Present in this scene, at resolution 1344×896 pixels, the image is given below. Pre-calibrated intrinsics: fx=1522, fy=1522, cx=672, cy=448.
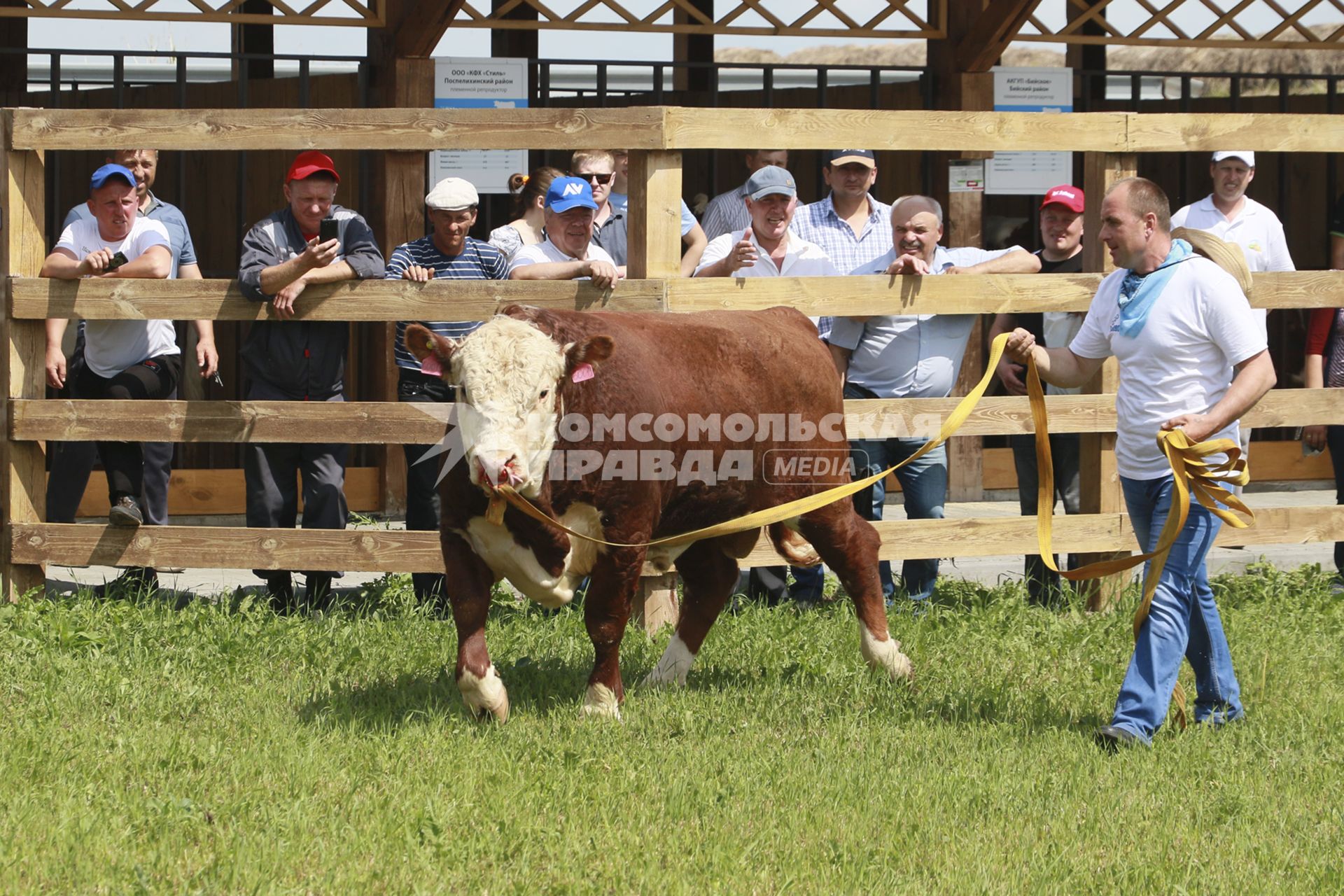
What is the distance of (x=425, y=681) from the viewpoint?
5.48m

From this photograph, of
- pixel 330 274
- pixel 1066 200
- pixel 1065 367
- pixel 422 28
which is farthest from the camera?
pixel 422 28

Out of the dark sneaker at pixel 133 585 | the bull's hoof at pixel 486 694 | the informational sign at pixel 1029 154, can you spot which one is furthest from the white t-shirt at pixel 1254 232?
the dark sneaker at pixel 133 585

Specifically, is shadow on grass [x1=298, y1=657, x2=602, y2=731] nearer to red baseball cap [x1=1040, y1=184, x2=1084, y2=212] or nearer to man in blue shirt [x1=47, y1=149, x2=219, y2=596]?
man in blue shirt [x1=47, y1=149, x2=219, y2=596]

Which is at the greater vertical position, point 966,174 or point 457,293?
point 966,174

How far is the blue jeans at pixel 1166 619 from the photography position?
4879 millimetres

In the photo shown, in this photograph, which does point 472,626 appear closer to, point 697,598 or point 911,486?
point 697,598

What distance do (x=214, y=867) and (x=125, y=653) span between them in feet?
7.94

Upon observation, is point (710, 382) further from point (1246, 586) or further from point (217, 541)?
point (1246, 586)

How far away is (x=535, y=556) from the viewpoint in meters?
5.02

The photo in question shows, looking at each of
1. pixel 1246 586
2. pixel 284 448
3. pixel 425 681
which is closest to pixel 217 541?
pixel 284 448

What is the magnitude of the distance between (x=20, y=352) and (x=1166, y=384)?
477cm

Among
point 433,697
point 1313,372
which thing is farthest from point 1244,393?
point 1313,372

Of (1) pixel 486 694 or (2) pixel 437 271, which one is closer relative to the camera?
(1) pixel 486 694

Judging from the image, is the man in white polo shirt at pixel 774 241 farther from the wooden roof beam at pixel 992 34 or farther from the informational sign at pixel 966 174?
the wooden roof beam at pixel 992 34
